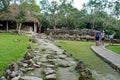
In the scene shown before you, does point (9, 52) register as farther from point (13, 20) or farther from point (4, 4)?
point (13, 20)

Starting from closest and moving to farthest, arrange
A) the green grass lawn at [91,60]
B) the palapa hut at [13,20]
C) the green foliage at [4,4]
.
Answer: the green grass lawn at [91,60] → the green foliage at [4,4] → the palapa hut at [13,20]

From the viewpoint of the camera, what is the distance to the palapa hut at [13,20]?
36.9 meters

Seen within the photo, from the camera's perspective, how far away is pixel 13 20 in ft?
121

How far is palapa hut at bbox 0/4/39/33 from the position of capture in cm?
3691

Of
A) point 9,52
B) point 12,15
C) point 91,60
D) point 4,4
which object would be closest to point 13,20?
point 12,15

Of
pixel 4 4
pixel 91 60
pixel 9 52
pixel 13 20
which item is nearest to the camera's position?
pixel 91 60

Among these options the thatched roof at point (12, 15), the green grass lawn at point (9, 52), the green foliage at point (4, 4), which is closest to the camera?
the green grass lawn at point (9, 52)

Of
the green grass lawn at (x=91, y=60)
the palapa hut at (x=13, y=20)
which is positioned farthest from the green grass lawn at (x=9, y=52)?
the palapa hut at (x=13, y=20)

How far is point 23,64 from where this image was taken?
8734 mm

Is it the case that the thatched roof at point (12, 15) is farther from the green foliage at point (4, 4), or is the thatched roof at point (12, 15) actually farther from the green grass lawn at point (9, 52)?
the green grass lawn at point (9, 52)

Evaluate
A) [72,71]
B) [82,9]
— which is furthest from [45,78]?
[82,9]

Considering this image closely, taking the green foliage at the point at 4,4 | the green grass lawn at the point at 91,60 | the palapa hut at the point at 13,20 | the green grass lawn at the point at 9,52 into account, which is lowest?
the green grass lawn at the point at 91,60

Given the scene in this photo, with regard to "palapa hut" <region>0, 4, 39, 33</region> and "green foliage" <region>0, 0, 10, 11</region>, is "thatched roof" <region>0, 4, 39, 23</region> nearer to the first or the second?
"palapa hut" <region>0, 4, 39, 33</region>

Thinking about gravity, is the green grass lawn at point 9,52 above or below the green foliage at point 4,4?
below
